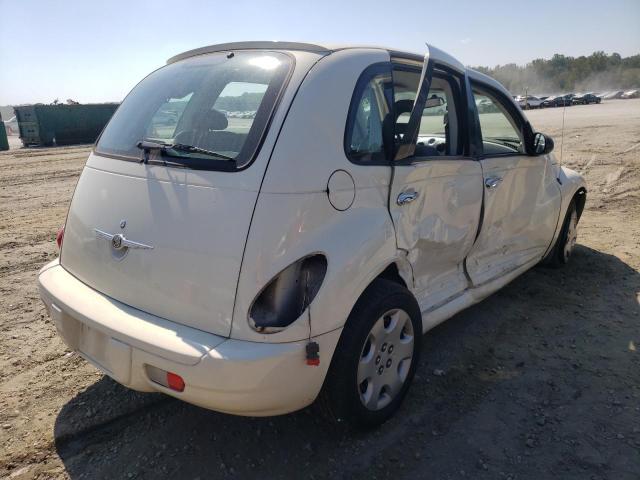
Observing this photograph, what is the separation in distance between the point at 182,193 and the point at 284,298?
2.20 ft

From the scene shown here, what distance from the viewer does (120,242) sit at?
2.36 metres

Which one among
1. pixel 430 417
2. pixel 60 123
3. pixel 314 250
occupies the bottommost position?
pixel 430 417

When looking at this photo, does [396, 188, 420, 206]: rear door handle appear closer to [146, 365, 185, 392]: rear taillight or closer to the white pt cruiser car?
the white pt cruiser car

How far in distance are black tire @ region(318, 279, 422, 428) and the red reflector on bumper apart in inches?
26.3

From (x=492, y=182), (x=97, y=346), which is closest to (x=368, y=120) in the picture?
(x=492, y=182)

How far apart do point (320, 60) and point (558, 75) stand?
10778 cm

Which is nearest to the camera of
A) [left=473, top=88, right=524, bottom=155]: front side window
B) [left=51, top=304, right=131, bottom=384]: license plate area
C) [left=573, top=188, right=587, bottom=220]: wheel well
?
[left=51, top=304, right=131, bottom=384]: license plate area

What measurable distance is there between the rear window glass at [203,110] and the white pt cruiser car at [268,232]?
0.04 ft

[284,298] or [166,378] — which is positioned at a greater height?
[284,298]

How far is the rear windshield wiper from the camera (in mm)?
2318

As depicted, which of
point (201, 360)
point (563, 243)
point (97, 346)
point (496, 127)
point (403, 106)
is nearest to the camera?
point (201, 360)

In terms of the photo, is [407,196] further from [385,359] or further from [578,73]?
[578,73]

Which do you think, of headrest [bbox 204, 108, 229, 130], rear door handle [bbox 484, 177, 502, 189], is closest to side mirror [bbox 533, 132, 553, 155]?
rear door handle [bbox 484, 177, 502, 189]

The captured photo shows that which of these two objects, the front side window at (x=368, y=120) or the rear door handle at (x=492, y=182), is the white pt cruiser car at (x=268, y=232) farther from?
the rear door handle at (x=492, y=182)
